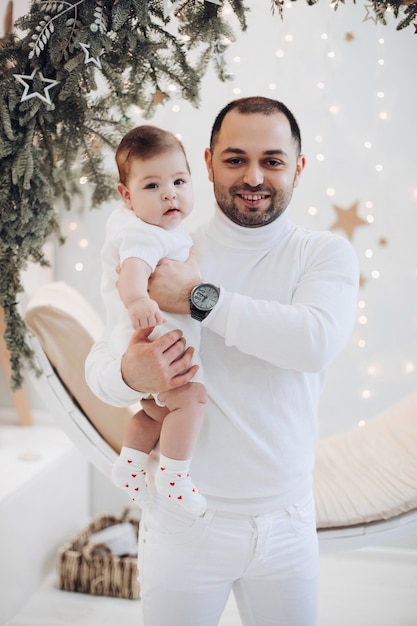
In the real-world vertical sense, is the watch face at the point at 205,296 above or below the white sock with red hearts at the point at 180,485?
above

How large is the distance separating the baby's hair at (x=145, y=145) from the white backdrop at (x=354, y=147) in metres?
1.43

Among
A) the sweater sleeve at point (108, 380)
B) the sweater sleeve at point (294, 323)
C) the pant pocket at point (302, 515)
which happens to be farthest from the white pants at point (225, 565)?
the sweater sleeve at point (294, 323)

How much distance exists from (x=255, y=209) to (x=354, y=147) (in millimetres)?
1575

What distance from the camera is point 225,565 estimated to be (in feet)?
4.65

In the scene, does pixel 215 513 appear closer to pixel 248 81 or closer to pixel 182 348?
pixel 182 348

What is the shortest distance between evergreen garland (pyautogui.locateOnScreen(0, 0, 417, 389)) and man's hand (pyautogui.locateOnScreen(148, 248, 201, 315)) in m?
0.53

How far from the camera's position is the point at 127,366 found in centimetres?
136

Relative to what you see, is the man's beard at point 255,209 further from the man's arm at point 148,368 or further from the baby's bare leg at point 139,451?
the baby's bare leg at point 139,451

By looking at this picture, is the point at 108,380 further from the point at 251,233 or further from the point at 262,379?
the point at 251,233

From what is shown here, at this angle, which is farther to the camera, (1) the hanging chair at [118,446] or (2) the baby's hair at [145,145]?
(1) the hanging chair at [118,446]

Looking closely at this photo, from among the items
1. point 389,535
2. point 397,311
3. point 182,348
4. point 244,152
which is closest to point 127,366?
point 182,348

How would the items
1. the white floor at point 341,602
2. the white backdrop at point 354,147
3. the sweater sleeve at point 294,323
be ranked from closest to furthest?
the sweater sleeve at point 294,323 < the white floor at point 341,602 < the white backdrop at point 354,147

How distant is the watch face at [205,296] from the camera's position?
132 cm

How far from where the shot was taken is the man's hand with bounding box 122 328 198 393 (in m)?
1.32
